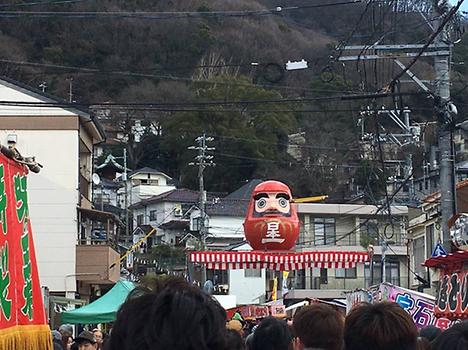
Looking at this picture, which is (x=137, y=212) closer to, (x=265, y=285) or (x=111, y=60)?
(x=111, y=60)

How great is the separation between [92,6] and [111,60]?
7525 millimetres

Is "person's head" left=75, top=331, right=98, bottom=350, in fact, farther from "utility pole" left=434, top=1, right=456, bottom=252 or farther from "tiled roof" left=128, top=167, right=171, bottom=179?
"tiled roof" left=128, top=167, right=171, bottom=179

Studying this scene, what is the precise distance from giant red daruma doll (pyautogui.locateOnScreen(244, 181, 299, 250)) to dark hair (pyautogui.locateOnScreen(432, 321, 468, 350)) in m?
16.9

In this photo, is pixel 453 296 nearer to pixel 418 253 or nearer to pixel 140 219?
pixel 418 253

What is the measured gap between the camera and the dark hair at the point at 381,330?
396 cm

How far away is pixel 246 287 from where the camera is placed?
56.1m

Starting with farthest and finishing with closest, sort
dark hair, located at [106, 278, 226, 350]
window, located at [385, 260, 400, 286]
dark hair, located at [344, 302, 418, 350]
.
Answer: window, located at [385, 260, 400, 286] → dark hair, located at [344, 302, 418, 350] → dark hair, located at [106, 278, 226, 350]

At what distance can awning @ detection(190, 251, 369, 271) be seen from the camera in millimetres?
21031

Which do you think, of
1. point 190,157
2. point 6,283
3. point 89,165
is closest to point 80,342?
point 6,283

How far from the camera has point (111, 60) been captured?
250 ft

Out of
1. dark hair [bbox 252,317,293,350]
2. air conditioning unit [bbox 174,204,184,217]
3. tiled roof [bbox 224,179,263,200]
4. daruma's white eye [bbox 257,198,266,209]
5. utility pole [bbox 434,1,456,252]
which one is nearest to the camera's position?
dark hair [bbox 252,317,293,350]

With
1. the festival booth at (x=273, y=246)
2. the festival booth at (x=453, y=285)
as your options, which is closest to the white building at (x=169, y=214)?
the festival booth at (x=273, y=246)

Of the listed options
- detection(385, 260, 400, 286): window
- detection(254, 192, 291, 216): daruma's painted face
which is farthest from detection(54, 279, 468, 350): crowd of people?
detection(385, 260, 400, 286): window

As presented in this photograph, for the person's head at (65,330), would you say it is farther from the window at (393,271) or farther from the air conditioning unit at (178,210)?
the air conditioning unit at (178,210)
